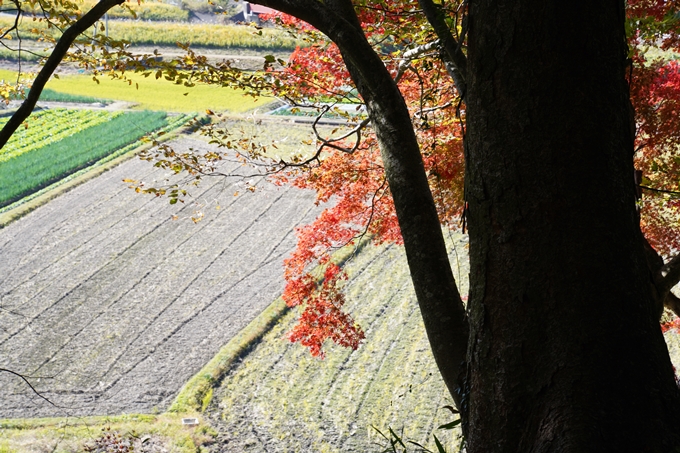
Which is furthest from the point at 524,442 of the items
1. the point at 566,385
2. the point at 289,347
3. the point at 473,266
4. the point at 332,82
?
the point at 289,347

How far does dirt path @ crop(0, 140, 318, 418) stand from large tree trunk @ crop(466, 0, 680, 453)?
258 inches

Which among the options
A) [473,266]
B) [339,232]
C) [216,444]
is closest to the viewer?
[473,266]

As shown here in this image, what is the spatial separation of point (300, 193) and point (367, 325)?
6611 millimetres

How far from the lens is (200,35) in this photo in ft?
117

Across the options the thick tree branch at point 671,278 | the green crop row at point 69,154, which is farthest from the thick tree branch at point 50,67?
the green crop row at point 69,154

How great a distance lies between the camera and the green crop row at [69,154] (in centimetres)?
1688

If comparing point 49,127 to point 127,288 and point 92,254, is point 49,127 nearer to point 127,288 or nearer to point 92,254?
point 92,254

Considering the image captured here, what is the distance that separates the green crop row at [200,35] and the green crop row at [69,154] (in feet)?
40.3

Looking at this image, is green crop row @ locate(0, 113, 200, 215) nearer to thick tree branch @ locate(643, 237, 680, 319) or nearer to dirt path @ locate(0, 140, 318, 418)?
dirt path @ locate(0, 140, 318, 418)

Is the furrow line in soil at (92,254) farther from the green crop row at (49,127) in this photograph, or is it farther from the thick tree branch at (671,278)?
the thick tree branch at (671,278)

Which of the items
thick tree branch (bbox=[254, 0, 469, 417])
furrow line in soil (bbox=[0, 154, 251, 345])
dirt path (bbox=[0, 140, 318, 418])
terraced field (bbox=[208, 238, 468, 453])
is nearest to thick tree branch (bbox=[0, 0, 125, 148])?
thick tree branch (bbox=[254, 0, 469, 417])

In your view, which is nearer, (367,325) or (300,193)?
(367,325)

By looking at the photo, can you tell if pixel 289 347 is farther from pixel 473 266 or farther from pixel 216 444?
pixel 473 266

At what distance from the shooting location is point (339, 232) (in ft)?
23.9
